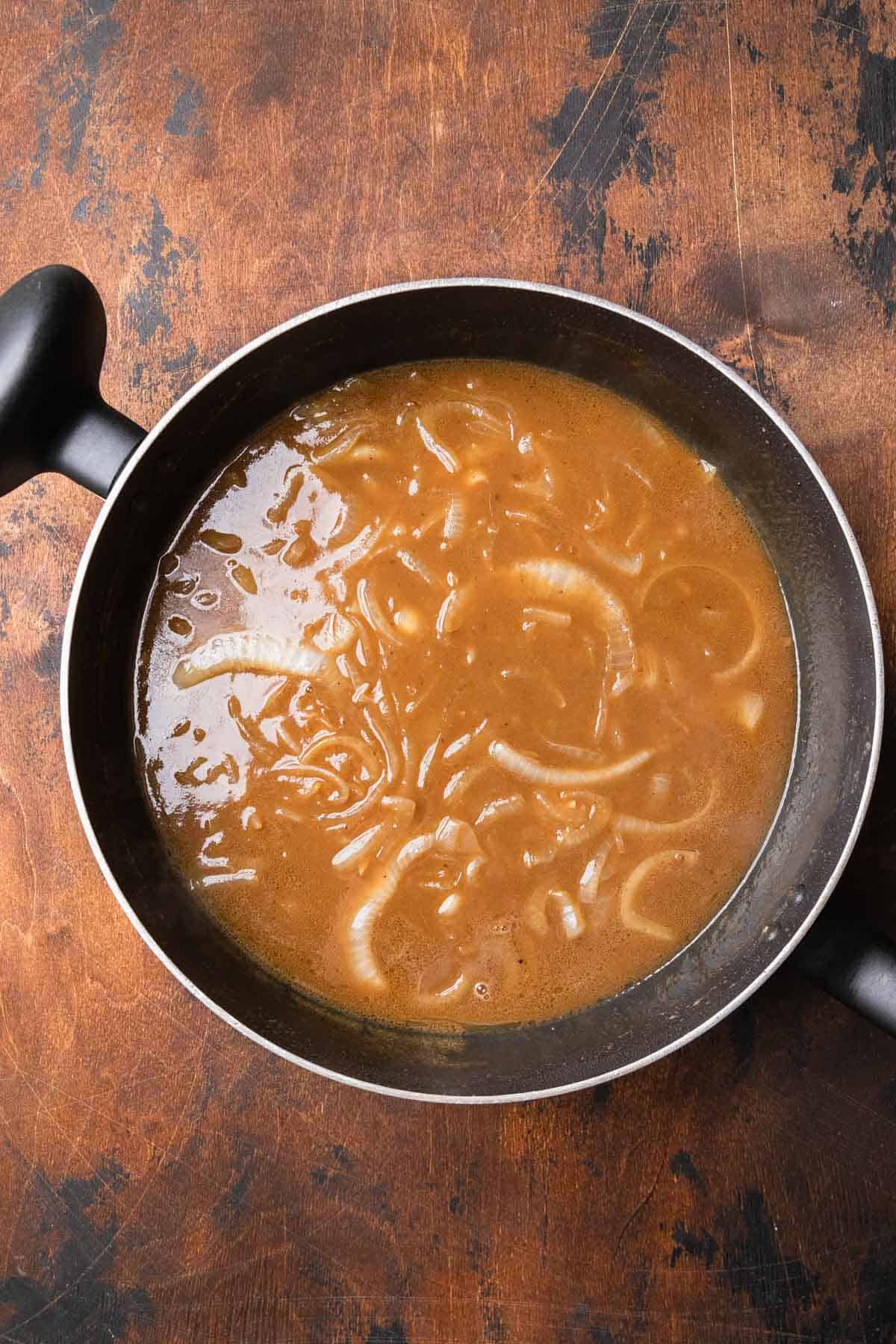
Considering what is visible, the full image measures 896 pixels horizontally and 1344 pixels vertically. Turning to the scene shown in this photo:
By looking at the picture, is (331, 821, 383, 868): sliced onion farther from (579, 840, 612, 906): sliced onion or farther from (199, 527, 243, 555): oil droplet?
(199, 527, 243, 555): oil droplet

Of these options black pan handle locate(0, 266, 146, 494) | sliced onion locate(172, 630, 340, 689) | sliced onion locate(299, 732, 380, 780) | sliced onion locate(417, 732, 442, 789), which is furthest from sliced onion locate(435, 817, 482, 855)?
black pan handle locate(0, 266, 146, 494)

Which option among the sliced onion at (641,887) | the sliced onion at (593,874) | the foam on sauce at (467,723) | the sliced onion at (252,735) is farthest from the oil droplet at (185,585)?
the sliced onion at (641,887)

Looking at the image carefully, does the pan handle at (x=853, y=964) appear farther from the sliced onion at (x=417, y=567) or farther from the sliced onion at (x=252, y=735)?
the sliced onion at (x=252, y=735)

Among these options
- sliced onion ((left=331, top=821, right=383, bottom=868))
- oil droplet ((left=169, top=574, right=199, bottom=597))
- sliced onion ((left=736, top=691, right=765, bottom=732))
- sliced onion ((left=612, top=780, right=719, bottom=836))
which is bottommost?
sliced onion ((left=331, top=821, right=383, bottom=868))

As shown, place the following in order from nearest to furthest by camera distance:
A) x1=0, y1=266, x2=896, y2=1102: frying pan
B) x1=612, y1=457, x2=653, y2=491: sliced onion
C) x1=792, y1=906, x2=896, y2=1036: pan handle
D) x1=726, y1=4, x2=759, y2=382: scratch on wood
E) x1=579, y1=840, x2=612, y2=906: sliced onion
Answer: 1. x1=792, y1=906, x2=896, y2=1036: pan handle
2. x1=0, y1=266, x2=896, y2=1102: frying pan
3. x1=579, y1=840, x2=612, y2=906: sliced onion
4. x1=612, y1=457, x2=653, y2=491: sliced onion
5. x1=726, y1=4, x2=759, y2=382: scratch on wood

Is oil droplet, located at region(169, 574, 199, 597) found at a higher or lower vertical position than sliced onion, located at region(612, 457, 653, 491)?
lower

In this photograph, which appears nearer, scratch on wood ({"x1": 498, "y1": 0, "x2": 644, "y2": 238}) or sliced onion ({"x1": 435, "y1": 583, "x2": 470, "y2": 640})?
sliced onion ({"x1": 435, "y1": 583, "x2": 470, "y2": 640})

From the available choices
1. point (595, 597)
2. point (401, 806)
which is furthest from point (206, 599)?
point (595, 597)

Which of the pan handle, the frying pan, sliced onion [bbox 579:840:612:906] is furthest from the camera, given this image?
sliced onion [bbox 579:840:612:906]
